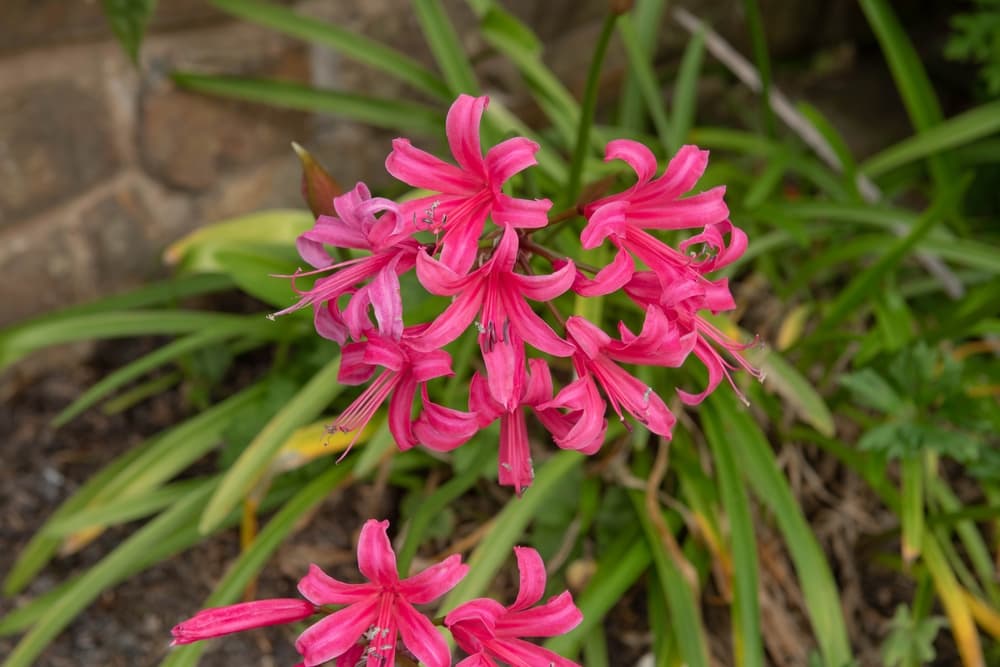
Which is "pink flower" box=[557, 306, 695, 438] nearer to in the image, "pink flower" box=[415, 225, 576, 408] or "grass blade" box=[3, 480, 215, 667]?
"pink flower" box=[415, 225, 576, 408]

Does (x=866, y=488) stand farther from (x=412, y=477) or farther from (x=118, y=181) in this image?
(x=118, y=181)

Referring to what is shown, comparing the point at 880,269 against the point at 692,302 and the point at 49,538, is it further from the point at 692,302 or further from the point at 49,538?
the point at 49,538


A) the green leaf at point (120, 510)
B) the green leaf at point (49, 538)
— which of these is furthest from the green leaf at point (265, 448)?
the green leaf at point (49, 538)

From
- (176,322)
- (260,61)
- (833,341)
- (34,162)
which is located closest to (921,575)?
(833,341)

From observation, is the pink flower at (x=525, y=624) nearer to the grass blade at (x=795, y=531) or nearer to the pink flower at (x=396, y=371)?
the pink flower at (x=396, y=371)

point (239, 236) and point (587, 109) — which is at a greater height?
point (587, 109)

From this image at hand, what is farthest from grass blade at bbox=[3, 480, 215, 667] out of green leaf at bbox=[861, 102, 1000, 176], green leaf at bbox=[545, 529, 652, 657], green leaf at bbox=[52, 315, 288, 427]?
green leaf at bbox=[861, 102, 1000, 176]

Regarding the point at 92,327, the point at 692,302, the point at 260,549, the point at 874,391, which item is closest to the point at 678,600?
the point at 874,391
